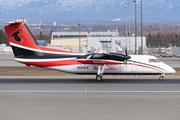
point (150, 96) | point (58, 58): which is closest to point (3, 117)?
point (150, 96)

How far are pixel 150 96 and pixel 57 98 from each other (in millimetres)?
6590

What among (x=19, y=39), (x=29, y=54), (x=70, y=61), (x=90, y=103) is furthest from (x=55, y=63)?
(x=90, y=103)

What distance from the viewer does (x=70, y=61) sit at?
2856 centimetres

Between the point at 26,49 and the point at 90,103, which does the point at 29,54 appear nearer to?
the point at 26,49

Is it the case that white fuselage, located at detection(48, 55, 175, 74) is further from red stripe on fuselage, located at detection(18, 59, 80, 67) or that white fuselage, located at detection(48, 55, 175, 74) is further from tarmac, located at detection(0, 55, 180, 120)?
A: tarmac, located at detection(0, 55, 180, 120)

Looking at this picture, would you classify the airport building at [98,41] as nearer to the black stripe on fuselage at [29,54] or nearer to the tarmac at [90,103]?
the black stripe on fuselage at [29,54]

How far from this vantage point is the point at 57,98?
61.0 ft

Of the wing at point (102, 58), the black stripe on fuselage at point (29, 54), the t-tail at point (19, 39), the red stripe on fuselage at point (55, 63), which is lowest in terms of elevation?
the red stripe on fuselage at point (55, 63)

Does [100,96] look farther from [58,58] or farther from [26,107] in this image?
[58,58]

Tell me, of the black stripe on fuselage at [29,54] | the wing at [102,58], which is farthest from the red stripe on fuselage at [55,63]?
the wing at [102,58]

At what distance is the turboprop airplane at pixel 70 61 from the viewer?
2827 centimetres

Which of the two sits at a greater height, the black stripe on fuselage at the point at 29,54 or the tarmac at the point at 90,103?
the black stripe on fuselage at the point at 29,54

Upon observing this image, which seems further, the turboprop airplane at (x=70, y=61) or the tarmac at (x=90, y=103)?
the turboprop airplane at (x=70, y=61)

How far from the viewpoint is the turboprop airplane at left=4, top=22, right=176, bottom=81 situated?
28266 mm
